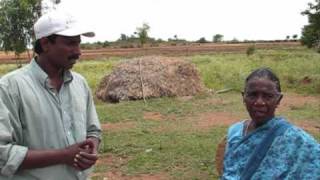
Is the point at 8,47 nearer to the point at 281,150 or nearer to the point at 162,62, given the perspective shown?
the point at 162,62

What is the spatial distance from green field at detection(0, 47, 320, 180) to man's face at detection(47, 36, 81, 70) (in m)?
4.69

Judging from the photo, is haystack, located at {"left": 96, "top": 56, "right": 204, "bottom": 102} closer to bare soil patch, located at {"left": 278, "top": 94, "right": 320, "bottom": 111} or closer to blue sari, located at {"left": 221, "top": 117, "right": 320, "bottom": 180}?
bare soil patch, located at {"left": 278, "top": 94, "right": 320, "bottom": 111}

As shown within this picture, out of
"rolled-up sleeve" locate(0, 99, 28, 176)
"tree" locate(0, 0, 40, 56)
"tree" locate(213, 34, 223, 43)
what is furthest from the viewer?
"tree" locate(213, 34, 223, 43)

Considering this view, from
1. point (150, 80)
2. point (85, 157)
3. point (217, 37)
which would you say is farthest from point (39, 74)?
point (217, 37)

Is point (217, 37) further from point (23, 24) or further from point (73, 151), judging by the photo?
point (73, 151)

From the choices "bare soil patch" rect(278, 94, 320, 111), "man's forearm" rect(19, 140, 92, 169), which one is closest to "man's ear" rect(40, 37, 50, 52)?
"man's forearm" rect(19, 140, 92, 169)

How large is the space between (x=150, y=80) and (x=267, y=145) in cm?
1454

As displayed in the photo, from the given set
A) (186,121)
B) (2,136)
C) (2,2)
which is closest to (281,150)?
(2,136)

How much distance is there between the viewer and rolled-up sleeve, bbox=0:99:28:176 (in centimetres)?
216

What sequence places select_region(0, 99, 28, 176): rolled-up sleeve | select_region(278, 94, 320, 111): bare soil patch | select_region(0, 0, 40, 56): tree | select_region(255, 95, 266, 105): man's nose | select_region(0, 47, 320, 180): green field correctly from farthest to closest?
select_region(0, 0, 40, 56): tree
select_region(278, 94, 320, 111): bare soil patch
select_region(0, 47, 320, 180): green field
select_region(255, 95, 266, 105): man's nose
select_region(0, 99, 28, 176): rolled-up sleeve

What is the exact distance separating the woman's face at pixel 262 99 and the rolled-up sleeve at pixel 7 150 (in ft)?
3.63

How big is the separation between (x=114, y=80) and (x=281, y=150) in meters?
15.1

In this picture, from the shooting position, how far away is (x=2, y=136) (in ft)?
7.08

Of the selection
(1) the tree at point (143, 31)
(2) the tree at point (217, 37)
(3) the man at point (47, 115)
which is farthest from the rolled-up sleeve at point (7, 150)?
(2) the tree at point (217, 37)
